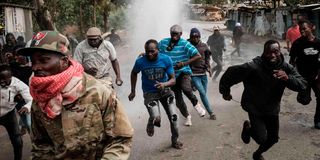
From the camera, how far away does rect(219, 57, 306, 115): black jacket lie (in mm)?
4266

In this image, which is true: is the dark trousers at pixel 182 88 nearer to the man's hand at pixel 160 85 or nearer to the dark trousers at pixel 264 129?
the man's hand at pixel 160 85

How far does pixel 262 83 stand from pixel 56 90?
2.88 meters

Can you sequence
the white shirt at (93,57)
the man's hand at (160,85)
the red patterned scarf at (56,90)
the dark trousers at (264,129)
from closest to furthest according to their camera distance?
the red patterned scarf at (56,90) < the dark trousers at (264,129) < the man's hand at (160,85) < the white shirt at (93,57)

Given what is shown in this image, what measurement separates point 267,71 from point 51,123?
281cm

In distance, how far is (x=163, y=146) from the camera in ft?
19.1

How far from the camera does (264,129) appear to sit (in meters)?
4.46

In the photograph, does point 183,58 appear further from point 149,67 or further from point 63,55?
point 63,55

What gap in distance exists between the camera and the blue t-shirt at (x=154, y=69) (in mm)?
5488

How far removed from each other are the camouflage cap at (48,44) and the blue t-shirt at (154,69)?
136 inches

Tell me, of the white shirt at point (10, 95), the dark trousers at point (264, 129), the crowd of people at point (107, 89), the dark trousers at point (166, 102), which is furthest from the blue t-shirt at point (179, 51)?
the white shirt at point (10, 95)

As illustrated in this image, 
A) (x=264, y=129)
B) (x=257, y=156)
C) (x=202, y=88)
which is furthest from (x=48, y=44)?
(x=202, y=88)

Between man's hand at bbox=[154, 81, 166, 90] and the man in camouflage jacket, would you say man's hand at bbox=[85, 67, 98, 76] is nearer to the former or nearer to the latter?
man's hand at bbox=[154, 81, 166, 90]

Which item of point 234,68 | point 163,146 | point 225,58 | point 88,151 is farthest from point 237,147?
point 225,58

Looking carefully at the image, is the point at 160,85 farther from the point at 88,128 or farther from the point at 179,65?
the point at 88,128
